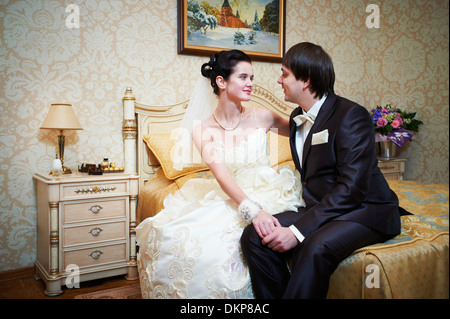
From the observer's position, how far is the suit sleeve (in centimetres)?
147

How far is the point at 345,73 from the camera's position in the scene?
14.3 ft

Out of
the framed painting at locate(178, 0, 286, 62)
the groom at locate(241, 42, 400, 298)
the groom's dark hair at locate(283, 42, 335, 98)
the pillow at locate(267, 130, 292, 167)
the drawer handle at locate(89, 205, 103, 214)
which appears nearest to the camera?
the groom at locate(241, 42, 400, 298)

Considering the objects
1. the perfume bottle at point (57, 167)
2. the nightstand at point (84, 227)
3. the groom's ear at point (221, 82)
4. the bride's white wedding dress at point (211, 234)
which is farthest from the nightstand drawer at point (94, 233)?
the groom's ear at point (221, 82)

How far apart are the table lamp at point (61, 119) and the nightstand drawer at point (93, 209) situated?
1.19 feet

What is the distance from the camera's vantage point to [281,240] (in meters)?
1.44

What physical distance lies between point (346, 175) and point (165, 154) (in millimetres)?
1780

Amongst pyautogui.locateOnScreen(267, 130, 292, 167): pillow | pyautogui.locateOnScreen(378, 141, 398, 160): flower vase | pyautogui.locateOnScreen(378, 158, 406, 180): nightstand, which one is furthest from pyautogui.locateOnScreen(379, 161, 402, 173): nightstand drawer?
pyautogui.locateOnScreen(267, 130, 292, 167): pillow

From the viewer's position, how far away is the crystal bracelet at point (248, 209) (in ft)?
5.36

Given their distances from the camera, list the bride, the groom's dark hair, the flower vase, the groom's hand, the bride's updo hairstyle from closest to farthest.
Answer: the groom's hand < the bride < the groom's dark hair < the bride's updo hairstyle < the flower vase

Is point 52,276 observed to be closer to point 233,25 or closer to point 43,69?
point 43,69

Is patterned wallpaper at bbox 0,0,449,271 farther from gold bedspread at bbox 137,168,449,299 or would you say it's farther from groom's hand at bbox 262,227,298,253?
groom's hand at bbox 262,227,298,253

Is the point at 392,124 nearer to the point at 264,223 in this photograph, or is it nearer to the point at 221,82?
the point at 221,82

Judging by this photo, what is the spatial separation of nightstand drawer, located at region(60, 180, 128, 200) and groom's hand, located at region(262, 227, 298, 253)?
1.61 metres

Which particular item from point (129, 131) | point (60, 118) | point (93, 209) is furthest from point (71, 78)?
point (93, 209)
